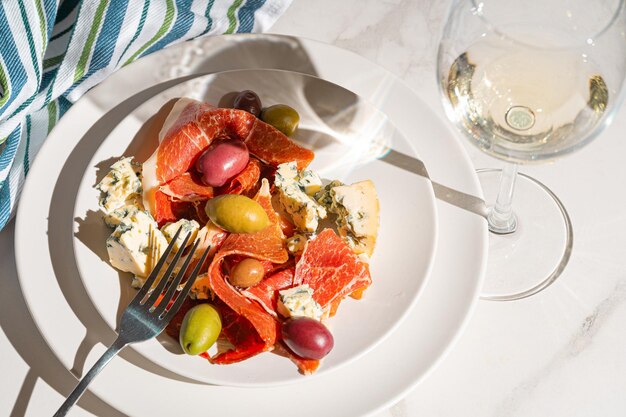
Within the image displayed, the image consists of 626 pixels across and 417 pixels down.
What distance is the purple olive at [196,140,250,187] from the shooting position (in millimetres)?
1479

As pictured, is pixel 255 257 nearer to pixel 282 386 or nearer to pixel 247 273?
pixel 247 273

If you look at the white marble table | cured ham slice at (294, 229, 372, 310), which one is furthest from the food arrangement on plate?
the white marble table

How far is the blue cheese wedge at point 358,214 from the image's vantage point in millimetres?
1457

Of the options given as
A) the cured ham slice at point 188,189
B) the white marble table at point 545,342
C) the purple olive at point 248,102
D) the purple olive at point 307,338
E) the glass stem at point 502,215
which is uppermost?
the purple olive at point 248,102

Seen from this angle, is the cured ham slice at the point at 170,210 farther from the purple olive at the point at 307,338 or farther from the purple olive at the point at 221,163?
the purple olive at the point at 307,338

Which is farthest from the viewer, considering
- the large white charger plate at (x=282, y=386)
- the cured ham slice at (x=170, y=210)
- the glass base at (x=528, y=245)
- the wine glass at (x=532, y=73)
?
the glass base at (x=528, y=245)

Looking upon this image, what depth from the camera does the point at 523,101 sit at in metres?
1.39

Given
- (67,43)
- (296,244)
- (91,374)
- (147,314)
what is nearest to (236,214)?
(296,244)

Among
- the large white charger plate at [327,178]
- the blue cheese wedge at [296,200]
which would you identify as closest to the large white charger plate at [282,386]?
the large white charger plate at [327,178]

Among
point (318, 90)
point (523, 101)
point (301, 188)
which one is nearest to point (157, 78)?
point (318, 90)

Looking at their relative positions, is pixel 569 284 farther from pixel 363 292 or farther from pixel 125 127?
pixel 125 127

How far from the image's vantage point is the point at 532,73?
1.35m

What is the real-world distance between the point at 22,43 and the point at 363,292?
0.89m

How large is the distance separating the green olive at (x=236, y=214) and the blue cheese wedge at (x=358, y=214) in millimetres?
158
